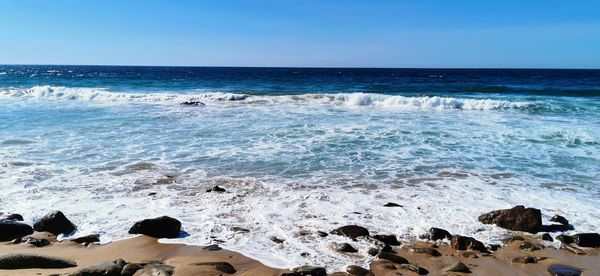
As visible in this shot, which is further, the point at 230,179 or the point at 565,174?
the point at 565,174

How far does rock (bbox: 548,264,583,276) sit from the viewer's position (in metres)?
5.09

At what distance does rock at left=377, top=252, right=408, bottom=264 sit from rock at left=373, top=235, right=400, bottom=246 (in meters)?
0.42

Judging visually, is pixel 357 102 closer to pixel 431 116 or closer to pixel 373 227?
pixel 431 116

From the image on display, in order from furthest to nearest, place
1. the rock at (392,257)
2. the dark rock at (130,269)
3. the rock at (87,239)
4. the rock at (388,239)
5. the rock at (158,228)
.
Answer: the rock at (158,228) < the rock at (388,239) < the rock at (87,239) < the rock at (392,257) < the dark rock at (130,269)

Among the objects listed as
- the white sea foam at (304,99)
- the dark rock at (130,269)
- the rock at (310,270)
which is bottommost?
the rock at (310,270)

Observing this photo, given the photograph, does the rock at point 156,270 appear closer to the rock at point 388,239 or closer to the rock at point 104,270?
the rock at point 104,270

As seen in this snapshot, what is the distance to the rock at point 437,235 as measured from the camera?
20.0 feet

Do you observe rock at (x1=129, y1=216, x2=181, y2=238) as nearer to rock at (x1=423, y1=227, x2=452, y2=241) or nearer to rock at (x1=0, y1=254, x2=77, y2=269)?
rock at (x1=0, y1=254, x2=77, y2=269)

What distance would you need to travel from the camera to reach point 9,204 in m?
7.11

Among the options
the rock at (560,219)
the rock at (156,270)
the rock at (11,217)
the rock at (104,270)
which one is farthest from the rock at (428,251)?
the rock at (11,217)

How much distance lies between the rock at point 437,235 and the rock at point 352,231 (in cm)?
87

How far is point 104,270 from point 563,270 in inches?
206

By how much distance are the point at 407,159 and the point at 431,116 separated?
9856mm

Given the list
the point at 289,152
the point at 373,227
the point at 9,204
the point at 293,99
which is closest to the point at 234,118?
the point at 289,152
